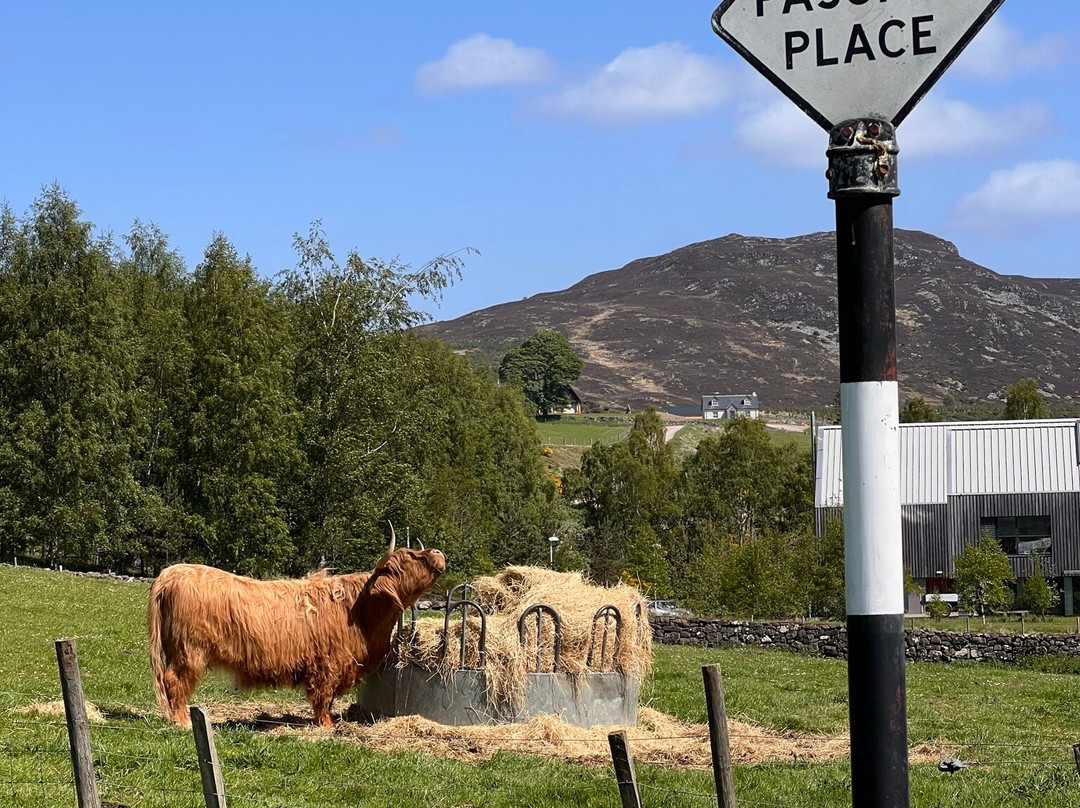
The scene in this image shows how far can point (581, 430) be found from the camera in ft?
504

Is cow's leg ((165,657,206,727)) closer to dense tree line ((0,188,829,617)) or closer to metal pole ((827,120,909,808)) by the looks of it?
metal pole ((827,120,909,808))

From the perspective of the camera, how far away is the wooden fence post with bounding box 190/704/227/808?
19.8 ft

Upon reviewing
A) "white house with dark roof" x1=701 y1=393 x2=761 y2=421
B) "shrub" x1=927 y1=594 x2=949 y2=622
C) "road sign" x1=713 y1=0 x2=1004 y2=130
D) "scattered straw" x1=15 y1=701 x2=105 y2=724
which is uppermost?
"white house with dark roof" x1=701 y1=393 x2=761 y2=421

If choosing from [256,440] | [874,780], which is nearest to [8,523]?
[256,440]

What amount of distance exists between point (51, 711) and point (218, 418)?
35.7 m

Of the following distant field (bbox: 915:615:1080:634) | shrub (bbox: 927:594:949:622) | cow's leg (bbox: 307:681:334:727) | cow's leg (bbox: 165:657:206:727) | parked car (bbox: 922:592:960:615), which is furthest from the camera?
parked car (bbox: 922:592:960:615)

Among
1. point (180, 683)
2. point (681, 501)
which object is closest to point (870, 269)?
point (180, 683)

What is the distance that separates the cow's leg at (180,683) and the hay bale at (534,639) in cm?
218

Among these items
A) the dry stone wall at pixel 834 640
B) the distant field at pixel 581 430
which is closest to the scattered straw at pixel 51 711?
the dry stone wall at pixel 834 640

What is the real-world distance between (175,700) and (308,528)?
112 feet

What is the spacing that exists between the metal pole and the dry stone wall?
97.4 feet

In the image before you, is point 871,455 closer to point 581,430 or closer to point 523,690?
point 523,690

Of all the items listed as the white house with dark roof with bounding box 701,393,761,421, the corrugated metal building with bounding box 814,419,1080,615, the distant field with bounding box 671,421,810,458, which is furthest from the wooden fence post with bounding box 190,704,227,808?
the white house with dark roof with bounding box 701,393,761,421

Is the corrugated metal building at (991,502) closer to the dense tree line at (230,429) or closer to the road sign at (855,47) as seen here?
the dense tree line at (230,429)
